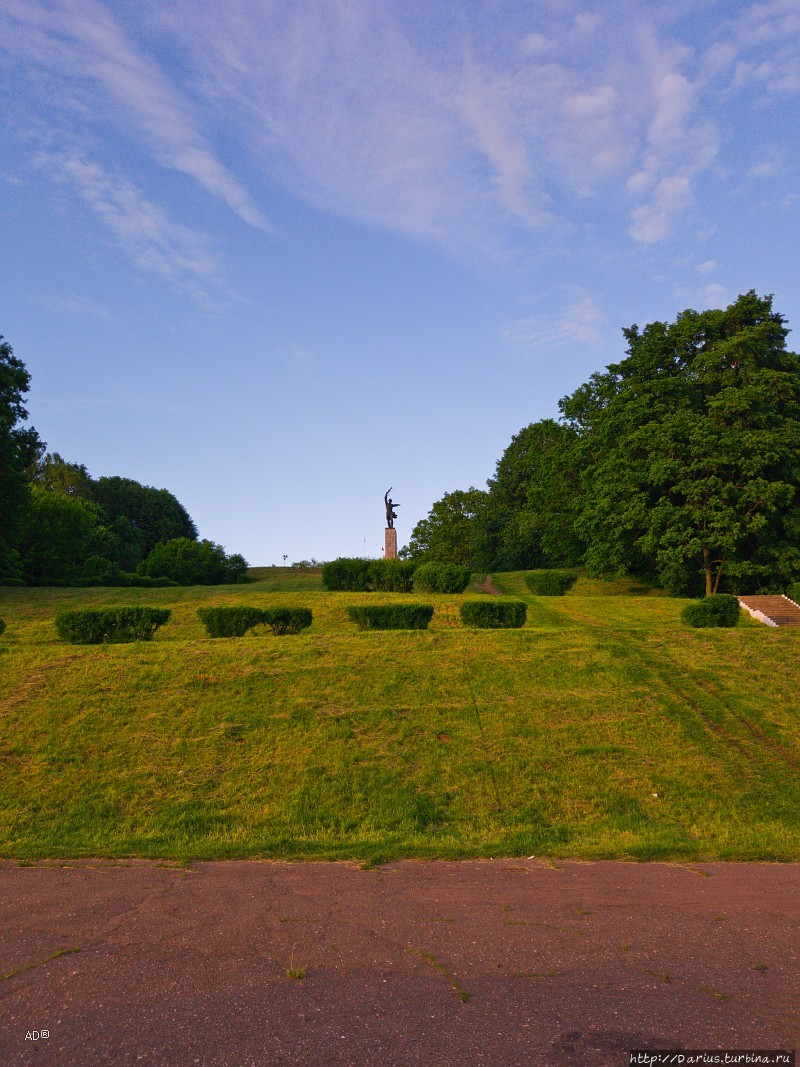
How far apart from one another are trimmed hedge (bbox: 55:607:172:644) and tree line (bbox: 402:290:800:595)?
26.8 meters

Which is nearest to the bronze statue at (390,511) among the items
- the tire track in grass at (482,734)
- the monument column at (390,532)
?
the monument column at (390,532)

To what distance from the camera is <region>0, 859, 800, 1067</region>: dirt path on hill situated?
4023 millimetres

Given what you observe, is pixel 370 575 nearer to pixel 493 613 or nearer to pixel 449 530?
pixel 493 613

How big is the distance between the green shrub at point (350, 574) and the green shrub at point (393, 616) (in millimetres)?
14100

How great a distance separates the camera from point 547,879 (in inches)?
307

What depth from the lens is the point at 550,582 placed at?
4019 centimetres

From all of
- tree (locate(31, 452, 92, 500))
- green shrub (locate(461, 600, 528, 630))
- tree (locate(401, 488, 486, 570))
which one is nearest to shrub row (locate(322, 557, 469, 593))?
green shrub (locate(461, 600, 528, 630))

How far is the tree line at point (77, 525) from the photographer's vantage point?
37.3 metres

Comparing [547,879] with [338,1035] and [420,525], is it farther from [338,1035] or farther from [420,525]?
[420,525]

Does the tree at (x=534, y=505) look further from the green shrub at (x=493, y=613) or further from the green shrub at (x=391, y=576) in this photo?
the green shrub at (x=493, y=613)

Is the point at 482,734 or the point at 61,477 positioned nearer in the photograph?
the point at 482,734

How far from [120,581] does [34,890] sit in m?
43.3

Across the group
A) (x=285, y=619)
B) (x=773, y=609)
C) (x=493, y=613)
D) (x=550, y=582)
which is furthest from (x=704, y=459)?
(x=285, y=619)

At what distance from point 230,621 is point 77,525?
41.4 metres
